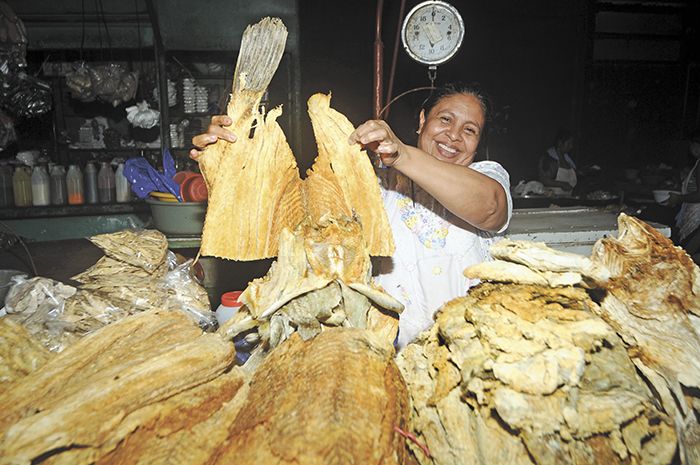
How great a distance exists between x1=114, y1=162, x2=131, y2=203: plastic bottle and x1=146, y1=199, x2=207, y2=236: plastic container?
10.3ft

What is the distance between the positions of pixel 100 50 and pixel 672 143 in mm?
13649

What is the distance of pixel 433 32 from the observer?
11.8 feet

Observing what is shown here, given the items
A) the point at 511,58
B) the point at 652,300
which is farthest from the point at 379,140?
the point at 511,58

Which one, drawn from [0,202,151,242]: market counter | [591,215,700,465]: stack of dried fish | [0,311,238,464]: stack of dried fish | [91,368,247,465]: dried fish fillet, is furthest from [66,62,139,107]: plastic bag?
[591,215,700,465]: stack of dried fish

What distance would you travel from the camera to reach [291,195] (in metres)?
1.20

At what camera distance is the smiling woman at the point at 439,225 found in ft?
6.91

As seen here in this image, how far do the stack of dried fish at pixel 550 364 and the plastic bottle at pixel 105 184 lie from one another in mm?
6436

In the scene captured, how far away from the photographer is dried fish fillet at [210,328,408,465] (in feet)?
1.96

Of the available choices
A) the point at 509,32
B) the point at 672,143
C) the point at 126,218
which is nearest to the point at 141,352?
the point at 126,218

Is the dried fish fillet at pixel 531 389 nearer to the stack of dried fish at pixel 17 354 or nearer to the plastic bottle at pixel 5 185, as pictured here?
the stack of dried fish at pixel 17 354

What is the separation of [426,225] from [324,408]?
5.47 ft

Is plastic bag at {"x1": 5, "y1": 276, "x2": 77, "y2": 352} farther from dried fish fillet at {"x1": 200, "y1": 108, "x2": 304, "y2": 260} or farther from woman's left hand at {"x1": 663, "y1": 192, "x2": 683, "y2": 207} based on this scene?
woman's left hand at {"x1": 663, "y1": 192, "x2": 683, "y2": 207}

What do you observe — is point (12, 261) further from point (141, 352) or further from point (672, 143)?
point (672, 143)

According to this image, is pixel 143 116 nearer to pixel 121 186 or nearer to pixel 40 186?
pixel 121 186
